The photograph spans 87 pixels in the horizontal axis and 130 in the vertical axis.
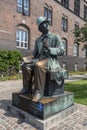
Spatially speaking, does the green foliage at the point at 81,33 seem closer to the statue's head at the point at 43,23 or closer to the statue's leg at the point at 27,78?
the statue's head at the point at 43,23

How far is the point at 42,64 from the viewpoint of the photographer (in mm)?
4680

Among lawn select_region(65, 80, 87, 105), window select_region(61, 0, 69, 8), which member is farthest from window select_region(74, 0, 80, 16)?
lawn select_region(65, 80, 87, 105)

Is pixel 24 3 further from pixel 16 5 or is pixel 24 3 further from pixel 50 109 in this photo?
pixel 50 109

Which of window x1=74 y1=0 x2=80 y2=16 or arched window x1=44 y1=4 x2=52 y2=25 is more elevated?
window x1=74 y1=0 x2=80 y2=16

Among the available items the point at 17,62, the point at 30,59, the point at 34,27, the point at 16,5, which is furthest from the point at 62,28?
the point at 30,59

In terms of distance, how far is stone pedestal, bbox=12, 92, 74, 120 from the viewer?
433cm

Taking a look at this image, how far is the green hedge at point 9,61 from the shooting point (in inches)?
636

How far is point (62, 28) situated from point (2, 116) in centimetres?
2311

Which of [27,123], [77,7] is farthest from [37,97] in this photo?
[77,7]

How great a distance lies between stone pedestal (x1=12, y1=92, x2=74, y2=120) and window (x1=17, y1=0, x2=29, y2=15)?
15.5 m

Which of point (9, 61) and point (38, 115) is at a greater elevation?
point (9, 61)

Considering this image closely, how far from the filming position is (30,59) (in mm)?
5301

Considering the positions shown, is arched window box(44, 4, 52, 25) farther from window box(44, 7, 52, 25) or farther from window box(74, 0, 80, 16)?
window box(74, 0, 80, 16)

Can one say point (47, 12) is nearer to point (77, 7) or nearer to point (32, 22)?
point (32, 22)
